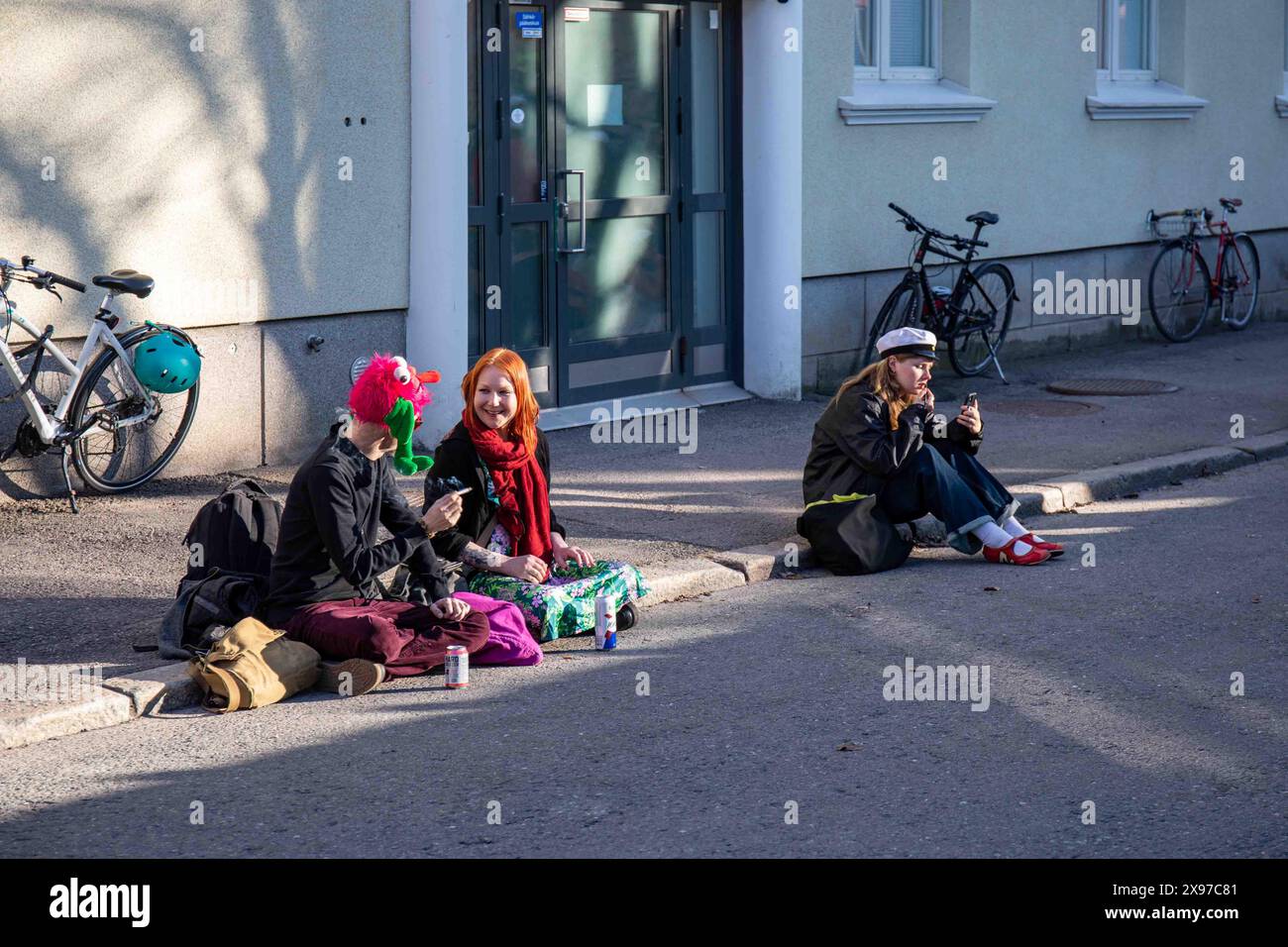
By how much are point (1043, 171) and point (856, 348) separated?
9.36 ft

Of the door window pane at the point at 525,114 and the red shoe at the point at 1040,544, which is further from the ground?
the door window pane at the point at 525,114

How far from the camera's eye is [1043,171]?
591 inches

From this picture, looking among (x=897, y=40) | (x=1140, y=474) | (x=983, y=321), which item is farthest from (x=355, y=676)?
(x=897, y=40)

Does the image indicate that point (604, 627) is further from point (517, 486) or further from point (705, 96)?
point (705, 96)

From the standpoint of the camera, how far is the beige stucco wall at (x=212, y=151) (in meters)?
8.80

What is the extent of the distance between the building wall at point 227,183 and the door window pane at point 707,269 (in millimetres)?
2670

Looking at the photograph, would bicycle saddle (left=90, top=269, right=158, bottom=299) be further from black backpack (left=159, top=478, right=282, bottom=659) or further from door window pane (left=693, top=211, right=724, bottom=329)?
door window pane (left=693, top=211, right=724, bottom=329)

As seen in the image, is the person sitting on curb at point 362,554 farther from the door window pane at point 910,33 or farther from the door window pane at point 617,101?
the door window pane at point 910,33

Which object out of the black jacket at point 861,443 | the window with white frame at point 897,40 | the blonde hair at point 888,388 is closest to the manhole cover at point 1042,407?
the window with white frame at point 897,40

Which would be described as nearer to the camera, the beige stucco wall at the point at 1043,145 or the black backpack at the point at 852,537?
the black backpack at the point at 852,537

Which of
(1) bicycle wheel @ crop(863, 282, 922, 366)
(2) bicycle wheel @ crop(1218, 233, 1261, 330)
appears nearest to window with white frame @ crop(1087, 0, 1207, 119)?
(2) bicycle wheel @ crop(1218, 233, 1261, 330)

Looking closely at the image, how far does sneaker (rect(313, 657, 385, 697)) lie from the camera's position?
6199 mm

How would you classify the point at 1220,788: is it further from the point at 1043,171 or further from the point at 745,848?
the point at 1043,171

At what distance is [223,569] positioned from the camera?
664 centimetres
